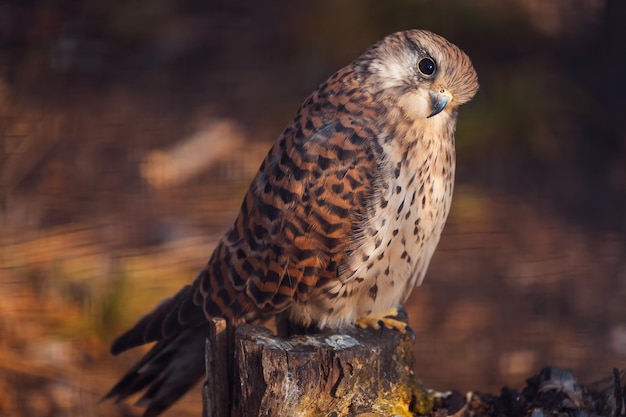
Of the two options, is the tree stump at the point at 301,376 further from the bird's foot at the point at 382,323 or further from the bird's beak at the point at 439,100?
the bird's beak at the point at 439,100

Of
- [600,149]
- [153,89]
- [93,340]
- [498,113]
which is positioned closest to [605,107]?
[600,149]

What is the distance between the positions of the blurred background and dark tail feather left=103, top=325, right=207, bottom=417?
1215 mm

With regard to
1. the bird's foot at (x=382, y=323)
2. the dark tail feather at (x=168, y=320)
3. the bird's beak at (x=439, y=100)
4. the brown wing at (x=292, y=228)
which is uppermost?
the bird's beak at (x=439, y=100)

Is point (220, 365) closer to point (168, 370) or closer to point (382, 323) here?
point (168, 370)

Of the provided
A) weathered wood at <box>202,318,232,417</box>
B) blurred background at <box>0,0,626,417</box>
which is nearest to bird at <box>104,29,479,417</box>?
weathered wood at <box>202,318,232,417</box>

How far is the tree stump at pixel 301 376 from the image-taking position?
218cm

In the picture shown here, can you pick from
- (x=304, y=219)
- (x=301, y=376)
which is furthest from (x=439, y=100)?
(x=301, y=376)

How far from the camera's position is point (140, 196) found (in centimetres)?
418

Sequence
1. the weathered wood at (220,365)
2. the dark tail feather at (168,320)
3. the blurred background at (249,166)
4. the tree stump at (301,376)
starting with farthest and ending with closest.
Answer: the blurred background at (249,166), the dark tail feather at (168,320), the weathered wood at (220,365), the tree stump at (301,376)

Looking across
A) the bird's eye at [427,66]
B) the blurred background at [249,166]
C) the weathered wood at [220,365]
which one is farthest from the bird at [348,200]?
the blurred background at [249,166]

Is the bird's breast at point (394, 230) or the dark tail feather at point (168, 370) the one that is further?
the dark tail feather at point (168, 370)

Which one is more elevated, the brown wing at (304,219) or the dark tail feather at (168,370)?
the brown wing at (304,219)

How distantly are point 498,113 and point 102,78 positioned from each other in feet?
5.91

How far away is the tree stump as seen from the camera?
7.14 feet
